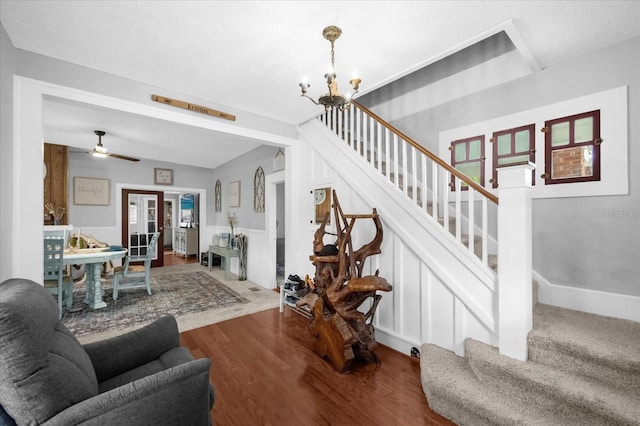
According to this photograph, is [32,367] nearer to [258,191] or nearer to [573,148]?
[573,148]

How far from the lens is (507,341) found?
1.94 m

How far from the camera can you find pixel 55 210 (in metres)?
5.30

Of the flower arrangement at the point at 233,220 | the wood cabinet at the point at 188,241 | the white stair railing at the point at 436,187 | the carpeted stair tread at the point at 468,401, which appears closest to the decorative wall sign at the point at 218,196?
the flower arrangement at the point at 233,220

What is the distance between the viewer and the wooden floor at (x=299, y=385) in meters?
1.81

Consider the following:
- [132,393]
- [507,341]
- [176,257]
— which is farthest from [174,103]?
[176,257]

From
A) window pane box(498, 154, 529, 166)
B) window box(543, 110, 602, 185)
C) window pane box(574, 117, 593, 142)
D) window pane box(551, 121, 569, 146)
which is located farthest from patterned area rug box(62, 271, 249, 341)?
window pane box(574, 117, 593, 142)

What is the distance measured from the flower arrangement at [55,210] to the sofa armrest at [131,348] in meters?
5.33

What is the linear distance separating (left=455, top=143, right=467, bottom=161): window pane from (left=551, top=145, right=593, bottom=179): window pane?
78cm

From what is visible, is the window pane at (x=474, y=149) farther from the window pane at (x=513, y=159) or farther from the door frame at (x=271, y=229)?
the door frame at (x=271, y=229)

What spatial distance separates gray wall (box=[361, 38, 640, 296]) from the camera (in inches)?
84.4

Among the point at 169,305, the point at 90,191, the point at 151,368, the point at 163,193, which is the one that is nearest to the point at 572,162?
the point at 151,368

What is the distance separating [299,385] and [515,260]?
1.85 meters

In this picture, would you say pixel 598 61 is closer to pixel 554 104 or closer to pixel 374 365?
pixel 554 104

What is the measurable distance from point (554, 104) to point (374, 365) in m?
2.89
